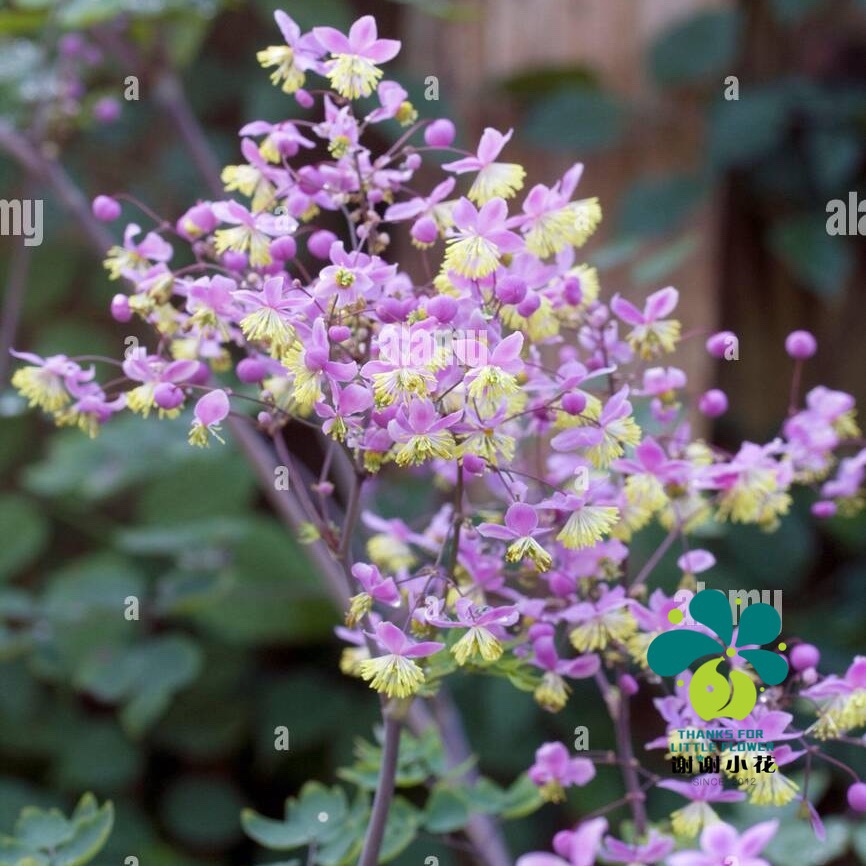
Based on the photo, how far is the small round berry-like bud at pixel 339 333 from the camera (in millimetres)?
498

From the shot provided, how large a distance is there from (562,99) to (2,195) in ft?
3.05

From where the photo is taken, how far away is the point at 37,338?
6.32ft

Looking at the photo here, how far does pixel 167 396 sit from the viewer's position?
1.75 ft

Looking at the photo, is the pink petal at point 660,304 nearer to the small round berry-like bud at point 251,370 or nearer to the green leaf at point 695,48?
the small round berry-like bud at point 251,370

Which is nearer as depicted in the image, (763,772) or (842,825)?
(763,772)

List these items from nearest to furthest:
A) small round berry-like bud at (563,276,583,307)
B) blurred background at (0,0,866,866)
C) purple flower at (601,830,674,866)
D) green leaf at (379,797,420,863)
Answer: purple flower at (601,830,674,866)
small round berry-like bud at (563,276,583,307)
green leaf at (379,797,420,863)
blurred background at (0,0,866,866)

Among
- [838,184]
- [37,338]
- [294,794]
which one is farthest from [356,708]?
[838,184]

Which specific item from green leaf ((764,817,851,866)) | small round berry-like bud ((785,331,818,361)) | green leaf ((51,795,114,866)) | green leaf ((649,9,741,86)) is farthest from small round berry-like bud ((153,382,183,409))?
green leaf ((649,9,741,86))

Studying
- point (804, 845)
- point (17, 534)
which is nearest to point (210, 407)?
point (804, 845)

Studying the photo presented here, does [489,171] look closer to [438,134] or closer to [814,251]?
[438,134]

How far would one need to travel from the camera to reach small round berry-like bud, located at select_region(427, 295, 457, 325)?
0.49 m

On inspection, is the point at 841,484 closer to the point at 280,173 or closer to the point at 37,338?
the point at 280,173

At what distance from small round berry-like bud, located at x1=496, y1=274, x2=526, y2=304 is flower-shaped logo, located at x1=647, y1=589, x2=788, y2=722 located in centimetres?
18

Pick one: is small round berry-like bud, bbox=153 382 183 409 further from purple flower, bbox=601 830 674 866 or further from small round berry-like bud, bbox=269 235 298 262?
purple flower, bbox=601 830 674 866
